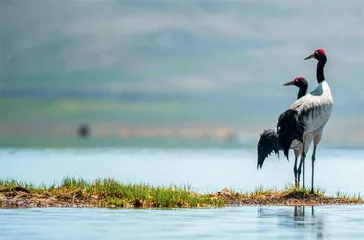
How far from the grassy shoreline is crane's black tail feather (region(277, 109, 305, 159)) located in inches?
57.6

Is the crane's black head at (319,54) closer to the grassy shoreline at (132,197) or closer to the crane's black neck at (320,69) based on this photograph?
the crane's black neck at (320,69)

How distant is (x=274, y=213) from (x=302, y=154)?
17.1 feet

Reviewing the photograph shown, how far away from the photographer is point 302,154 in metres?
33.2

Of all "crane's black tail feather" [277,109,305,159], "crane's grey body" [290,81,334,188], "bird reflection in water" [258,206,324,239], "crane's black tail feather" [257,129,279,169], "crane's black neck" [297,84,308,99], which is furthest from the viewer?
"crane's black neck" [297,84,308,99]

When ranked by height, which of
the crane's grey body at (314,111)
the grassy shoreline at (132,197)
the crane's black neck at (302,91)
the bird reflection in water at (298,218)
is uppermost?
the crane's black neck at (302,91)

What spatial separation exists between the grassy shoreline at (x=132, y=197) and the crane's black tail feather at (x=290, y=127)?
4.80ft

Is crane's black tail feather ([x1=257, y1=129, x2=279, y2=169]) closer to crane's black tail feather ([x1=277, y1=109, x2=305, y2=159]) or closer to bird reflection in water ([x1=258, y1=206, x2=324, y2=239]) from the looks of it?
crane's black tail feather ([x1=277, y1=109, x2=305, y2=159])

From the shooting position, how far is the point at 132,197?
30562 mm

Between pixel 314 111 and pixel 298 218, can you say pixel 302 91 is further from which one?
pixel 298 218

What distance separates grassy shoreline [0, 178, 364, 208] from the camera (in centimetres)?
3020

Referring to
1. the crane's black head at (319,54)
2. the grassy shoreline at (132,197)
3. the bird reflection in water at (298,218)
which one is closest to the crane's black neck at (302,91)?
the crane's black head at (319,54)

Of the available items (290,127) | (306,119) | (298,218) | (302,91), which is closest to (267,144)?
(302,91)

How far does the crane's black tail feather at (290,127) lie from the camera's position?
3228 cm

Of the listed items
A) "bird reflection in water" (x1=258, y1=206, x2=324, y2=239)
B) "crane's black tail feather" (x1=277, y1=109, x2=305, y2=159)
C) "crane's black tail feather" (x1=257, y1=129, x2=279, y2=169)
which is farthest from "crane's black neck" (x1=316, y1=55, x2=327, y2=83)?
"bird reflection in water" (x1=258, y1=206, x2=324, y2=239)
